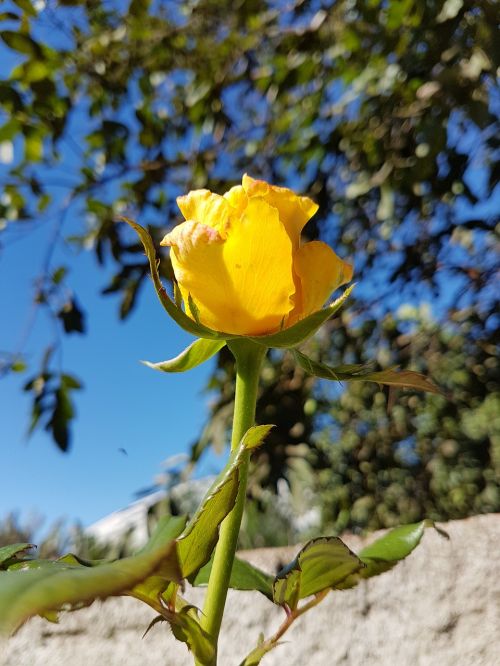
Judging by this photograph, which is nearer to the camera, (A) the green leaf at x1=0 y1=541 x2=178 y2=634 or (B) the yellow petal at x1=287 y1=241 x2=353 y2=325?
→ (A) the green leaf at x1=0 y1=541 x2=178 y2=634

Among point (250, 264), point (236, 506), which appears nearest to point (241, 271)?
point (250, 264)

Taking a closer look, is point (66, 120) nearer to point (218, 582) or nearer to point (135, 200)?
point (135, 200)

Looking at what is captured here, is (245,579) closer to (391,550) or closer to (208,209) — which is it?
(391,550)

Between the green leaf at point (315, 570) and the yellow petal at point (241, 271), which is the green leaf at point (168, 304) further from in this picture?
the green leaf at point (315, 570)

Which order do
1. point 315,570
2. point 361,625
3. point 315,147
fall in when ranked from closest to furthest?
point 315,570 → point 361,625 → point 315,147

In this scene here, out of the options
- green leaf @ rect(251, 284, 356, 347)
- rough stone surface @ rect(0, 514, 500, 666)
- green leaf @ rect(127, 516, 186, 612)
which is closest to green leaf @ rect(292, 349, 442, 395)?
green leaf @ rect(251, 284, 356, 347)

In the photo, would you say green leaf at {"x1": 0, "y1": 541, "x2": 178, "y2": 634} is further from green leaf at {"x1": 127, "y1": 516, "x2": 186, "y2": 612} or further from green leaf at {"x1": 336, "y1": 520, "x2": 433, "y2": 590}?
green leaf at {"x1": 336, "y1": 520, "x2": 433, "y2": 590}

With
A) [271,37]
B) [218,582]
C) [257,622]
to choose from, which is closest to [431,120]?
[271,37]
